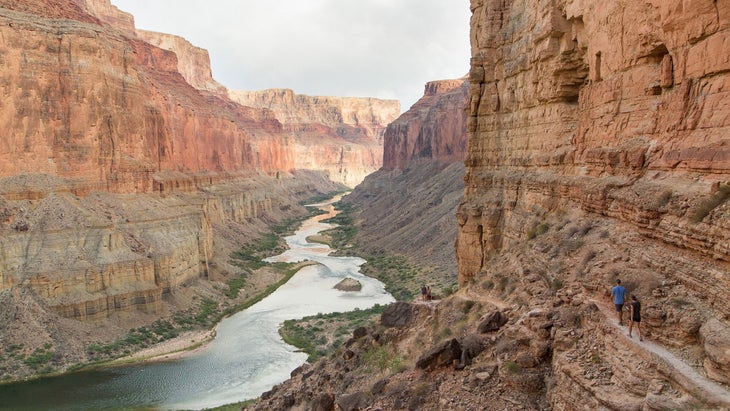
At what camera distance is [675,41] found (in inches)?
405

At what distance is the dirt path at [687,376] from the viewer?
20.7ft

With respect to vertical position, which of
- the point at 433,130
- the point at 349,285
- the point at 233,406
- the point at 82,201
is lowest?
the point at 233,406

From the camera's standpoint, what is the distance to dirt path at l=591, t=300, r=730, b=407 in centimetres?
632

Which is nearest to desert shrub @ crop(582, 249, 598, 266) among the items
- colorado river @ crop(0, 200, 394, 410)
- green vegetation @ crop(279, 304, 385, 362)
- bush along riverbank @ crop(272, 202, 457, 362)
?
bush along riverbank @ crop(272, 202, 457, 362)

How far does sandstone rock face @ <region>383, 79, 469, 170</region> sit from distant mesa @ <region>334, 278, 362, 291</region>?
99.8 ft

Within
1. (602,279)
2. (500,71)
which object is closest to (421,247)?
(500,71)

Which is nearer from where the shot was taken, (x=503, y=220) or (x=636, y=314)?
(x=636, y=314)

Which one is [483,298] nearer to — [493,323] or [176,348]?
[493,323]

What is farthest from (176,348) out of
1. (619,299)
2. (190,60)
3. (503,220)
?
(190,60)

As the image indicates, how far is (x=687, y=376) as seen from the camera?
6.80 meters

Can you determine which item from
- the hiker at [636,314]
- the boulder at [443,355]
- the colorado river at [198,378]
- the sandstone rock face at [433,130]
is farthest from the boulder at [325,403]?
the sandstone rock face at [433,130]

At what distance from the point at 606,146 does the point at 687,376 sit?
779 centimetres

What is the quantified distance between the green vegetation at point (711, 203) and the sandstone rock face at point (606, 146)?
3cm

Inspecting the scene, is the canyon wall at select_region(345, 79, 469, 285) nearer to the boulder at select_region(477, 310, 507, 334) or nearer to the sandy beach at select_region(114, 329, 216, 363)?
the sandy beach at select_region(114, 329, 216, 363)
